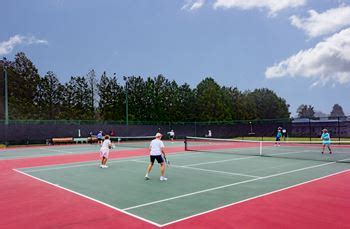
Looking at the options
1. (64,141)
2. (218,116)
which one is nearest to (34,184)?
(64,141)

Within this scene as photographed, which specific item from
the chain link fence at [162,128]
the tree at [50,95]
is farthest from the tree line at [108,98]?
the chain link fence at [162,128]

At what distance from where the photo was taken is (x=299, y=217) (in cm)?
701

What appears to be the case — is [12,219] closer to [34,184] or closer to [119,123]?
[34,184]

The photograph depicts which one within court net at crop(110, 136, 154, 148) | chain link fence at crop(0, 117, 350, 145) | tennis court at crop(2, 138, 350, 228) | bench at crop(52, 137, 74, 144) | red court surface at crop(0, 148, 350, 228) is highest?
chain link fence at crop(0, 117, 350, 145)

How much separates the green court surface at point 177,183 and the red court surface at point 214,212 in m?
0.39

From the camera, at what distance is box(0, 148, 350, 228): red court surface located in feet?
21.7

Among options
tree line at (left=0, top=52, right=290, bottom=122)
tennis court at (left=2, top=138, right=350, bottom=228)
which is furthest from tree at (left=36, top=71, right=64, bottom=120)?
tennis court at (left=2, top=138, right=350, bottom=228)

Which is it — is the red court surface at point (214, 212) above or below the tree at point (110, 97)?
below

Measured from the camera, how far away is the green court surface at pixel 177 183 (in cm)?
792

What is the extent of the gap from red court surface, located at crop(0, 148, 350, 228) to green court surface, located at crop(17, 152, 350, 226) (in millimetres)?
392

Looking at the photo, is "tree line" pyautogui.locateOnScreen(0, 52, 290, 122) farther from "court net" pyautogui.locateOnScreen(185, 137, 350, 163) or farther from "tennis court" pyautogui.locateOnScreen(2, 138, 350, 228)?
"tennis court" pyautogui.locateOnScreen(2, 138, 350, 228)

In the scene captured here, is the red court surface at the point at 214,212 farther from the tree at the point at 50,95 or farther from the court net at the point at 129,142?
the tree at the point at 50,95

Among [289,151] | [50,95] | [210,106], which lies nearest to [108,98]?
[50,95]

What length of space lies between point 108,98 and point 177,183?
47.9m
